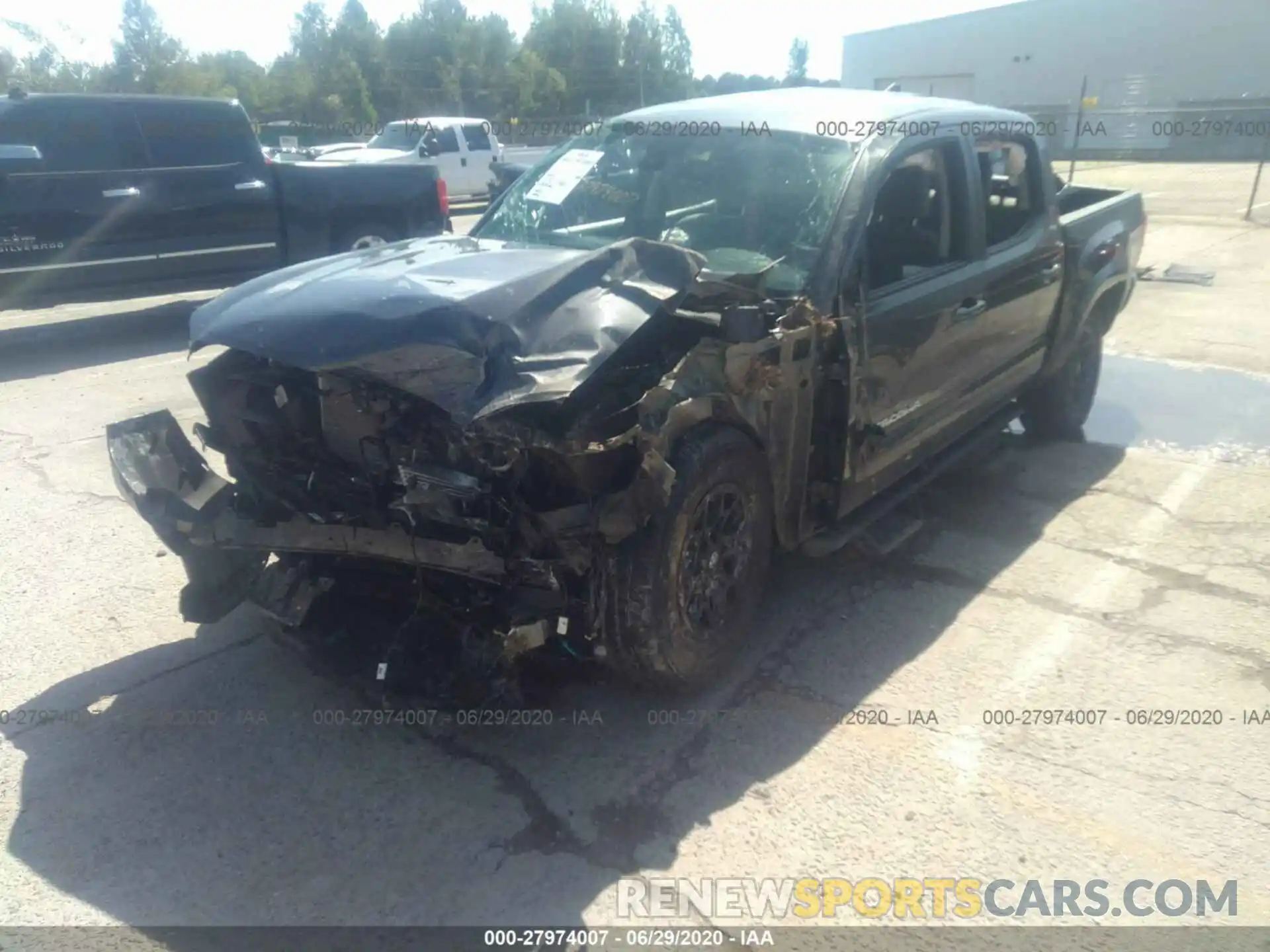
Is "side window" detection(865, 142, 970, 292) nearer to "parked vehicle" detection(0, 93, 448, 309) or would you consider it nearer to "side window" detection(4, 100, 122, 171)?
"parked vehicle" detection(0, 93, 448, 309)

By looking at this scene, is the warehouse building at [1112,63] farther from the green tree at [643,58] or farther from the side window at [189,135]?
the side window at [189,135]

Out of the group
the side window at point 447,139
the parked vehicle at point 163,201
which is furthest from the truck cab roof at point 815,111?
the side window at point 447,139

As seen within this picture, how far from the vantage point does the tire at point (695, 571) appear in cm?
302

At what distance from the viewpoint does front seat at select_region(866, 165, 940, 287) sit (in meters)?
3.86

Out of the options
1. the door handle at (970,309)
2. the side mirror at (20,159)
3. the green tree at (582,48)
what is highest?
the green tree at (582,48)

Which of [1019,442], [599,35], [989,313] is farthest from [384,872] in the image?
[599,35]

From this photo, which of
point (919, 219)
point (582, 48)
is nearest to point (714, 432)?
point (919, 219)

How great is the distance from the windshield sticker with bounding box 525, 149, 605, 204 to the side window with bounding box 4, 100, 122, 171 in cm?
585

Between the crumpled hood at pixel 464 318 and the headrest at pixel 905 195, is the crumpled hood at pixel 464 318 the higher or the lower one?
the lower one

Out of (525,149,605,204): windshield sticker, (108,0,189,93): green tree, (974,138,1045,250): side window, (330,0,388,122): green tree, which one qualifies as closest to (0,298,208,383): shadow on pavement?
(525,149,605,204): windshield sticker

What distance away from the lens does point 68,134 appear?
8.41 meters

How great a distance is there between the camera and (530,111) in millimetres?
47781

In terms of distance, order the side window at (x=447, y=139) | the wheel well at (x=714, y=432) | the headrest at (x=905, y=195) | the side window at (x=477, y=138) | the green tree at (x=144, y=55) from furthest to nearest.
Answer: the green tree at (x=144, y=55) → the side window at (x=477, y=138) → the side window at (x=447, y=139) → the headrest at (x=905, y=195) → the wheel well at (x=714, y=432)

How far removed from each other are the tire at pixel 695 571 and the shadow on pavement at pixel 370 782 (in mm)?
235
